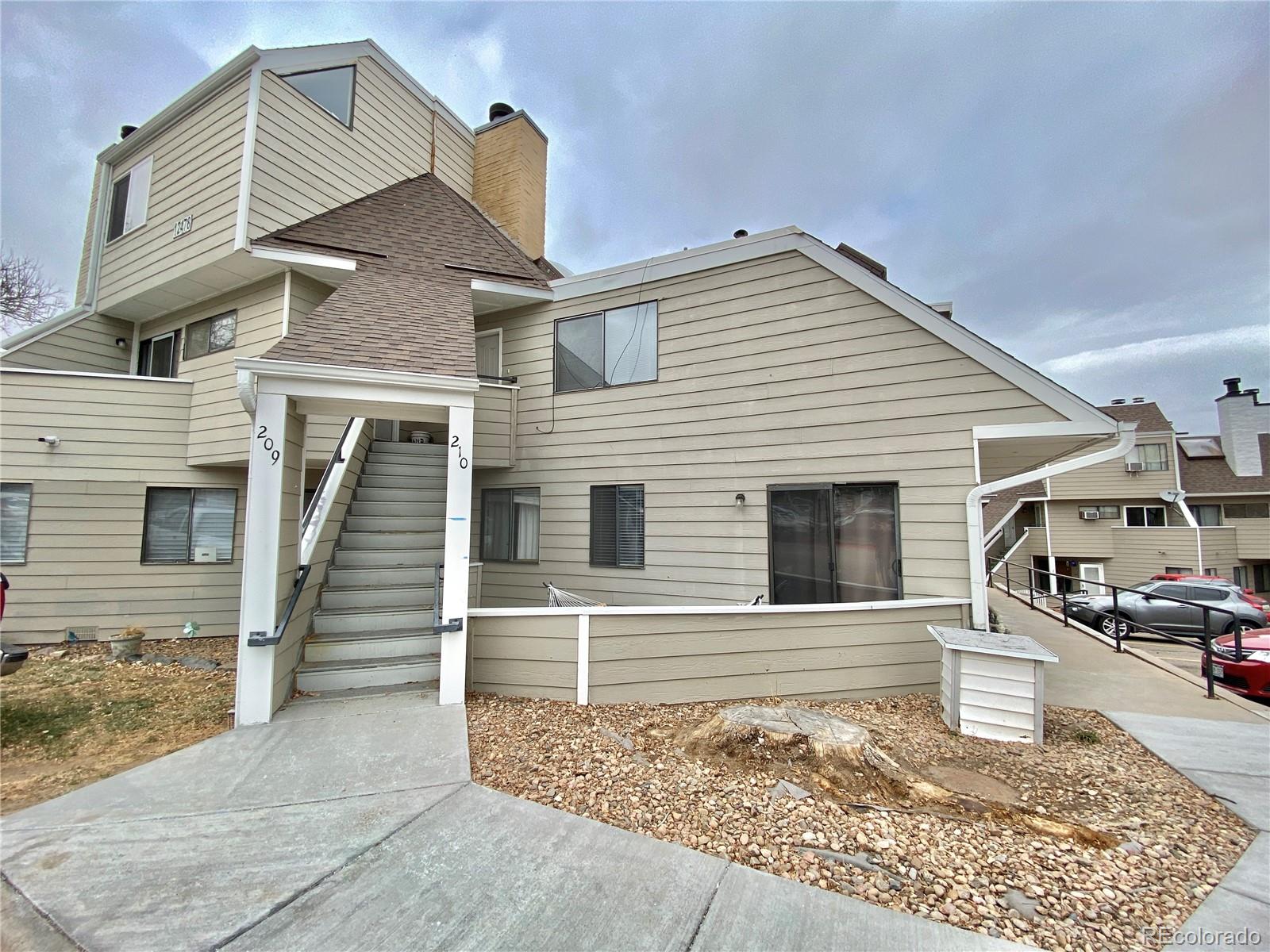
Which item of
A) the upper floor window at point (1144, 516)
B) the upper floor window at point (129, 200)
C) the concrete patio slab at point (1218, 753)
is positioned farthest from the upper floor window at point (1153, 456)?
the upper floor window at point (129, 200)

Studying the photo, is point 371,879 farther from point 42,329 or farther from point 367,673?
point 42,329

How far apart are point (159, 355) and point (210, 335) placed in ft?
5.85

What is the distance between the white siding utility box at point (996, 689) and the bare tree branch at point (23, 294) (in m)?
18.0

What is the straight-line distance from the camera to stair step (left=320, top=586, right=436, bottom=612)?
554 centimetres

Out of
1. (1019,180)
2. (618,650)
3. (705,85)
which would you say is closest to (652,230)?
(705,85)

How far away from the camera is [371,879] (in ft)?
7.43

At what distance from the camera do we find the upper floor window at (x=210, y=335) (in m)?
8.40

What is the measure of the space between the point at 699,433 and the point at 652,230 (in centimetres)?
1292

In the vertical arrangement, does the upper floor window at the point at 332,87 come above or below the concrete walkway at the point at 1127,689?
above

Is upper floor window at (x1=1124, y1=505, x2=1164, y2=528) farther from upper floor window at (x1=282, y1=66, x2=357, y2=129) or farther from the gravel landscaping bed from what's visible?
upper floor window at (x1=282, y1=66, x2=357, y2=129)

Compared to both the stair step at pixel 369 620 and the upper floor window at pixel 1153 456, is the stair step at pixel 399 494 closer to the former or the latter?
the stair step at pixel 369 620

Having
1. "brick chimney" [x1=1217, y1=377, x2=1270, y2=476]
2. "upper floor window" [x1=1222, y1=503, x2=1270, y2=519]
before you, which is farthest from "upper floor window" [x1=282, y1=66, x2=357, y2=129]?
"brick chimney" [x1=1217, y1=377, x2=1270, y2=476]

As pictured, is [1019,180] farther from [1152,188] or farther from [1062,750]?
[1062,750]

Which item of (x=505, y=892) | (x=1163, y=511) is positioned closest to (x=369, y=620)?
(x=505, y=892)
